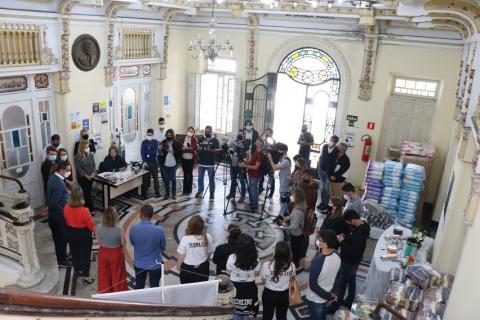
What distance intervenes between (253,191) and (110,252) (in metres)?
4.01

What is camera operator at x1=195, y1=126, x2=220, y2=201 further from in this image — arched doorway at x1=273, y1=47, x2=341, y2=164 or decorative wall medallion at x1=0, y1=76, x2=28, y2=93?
decorative wall medallion at x1=0, y1=76, x2=28, y2=93

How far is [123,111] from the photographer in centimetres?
1013

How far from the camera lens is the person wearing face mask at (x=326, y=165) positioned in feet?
28.9

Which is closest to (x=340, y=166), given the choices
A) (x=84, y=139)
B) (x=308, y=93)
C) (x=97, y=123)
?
(x=308, y=93)

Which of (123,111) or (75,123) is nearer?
(75,123)

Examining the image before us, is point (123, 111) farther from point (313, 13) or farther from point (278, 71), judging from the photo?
point (313, 13)

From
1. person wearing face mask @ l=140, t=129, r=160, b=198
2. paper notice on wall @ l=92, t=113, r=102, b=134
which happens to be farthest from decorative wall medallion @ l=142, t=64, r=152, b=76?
person wearing face mask @ l=140, t=129, r=160, b=198

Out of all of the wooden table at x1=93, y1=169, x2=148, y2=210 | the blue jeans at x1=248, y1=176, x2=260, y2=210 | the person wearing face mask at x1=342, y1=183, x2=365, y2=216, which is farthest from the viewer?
the blue jeans at x1=248, y1=176, x2=260, y2=210

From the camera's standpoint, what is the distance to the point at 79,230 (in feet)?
17.4

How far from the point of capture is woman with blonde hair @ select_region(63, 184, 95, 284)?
5020mm

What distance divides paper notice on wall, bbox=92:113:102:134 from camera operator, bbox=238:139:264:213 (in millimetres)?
3447

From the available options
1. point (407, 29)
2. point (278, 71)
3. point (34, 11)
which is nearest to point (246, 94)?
point (278, 71)

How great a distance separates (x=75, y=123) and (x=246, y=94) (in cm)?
449

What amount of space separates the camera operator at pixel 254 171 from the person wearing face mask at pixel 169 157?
1.50 metres
